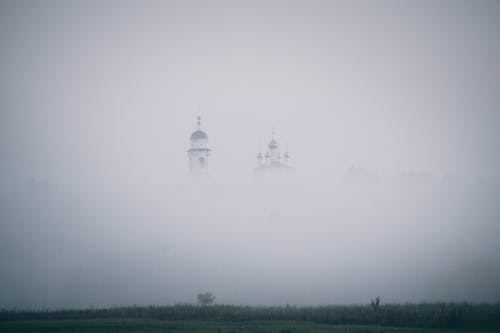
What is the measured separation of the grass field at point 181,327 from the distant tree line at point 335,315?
1.73 m

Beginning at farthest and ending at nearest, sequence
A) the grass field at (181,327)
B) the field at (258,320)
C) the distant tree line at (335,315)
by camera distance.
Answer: the distant tree line at (335,315), the field at (258,320), the grass field at (181,327)

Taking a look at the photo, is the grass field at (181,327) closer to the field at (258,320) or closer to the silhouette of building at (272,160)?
the field at (258,320)

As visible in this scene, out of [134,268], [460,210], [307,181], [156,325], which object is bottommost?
[156,325]

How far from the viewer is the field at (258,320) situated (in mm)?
34688

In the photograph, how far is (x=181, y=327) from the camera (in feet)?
115

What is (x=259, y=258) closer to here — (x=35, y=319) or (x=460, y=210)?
(x=460, y=210)

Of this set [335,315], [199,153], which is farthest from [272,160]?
[335,315]

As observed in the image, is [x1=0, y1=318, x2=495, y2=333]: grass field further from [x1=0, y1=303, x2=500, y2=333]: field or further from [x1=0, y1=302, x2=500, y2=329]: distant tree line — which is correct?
[x1=0, y1=302, x2=500, y2=329]: distant tree line

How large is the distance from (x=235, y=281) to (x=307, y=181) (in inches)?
2914

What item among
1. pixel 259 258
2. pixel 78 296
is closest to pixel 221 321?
pixel 78 296

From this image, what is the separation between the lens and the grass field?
33844mm

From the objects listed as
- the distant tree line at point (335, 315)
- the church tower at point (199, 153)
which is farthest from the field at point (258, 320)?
the church tower at point (199, 153)

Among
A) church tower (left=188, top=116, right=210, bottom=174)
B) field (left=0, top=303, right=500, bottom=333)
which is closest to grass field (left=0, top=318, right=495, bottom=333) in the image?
field (left=0, top=303, right=500, bottom=333)

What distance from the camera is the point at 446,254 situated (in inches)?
4284
